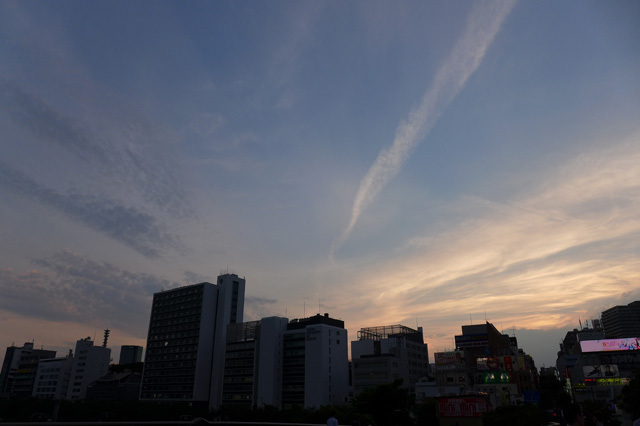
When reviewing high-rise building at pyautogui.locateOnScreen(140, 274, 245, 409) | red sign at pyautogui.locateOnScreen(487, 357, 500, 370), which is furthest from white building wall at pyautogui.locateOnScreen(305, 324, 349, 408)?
red sign at pyautogui.locateOnScreen(487, 357, 500, 370)

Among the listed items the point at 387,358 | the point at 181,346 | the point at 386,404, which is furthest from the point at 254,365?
the point at 386,404

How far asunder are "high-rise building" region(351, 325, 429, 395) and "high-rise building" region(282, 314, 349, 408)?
5459 mm

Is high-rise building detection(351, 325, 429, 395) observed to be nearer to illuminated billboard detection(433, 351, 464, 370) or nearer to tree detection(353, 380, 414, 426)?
illuminated billboard detection(433, 351, 464, 370)

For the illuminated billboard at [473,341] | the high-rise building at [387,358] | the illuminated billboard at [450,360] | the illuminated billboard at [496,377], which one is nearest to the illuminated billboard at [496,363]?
the illuminated billboard at [450,360]

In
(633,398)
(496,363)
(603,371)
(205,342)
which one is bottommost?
(633,398)

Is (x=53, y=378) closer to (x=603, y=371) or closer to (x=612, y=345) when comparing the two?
(x=603, y=371)

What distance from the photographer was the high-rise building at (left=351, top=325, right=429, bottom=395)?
109m

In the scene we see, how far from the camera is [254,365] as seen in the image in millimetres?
120812

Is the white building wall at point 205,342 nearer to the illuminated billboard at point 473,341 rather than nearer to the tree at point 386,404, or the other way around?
the illuminated billboard at point 473,341

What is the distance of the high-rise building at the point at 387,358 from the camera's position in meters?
109

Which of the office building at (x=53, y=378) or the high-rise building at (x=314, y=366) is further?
the office building at (x=53, y=378)

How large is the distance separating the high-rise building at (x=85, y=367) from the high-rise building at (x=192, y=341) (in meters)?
30.1

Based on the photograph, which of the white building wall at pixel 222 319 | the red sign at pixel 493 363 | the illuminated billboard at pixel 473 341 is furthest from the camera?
the white building wall at pixel 222 319

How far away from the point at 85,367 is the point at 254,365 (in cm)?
7785
